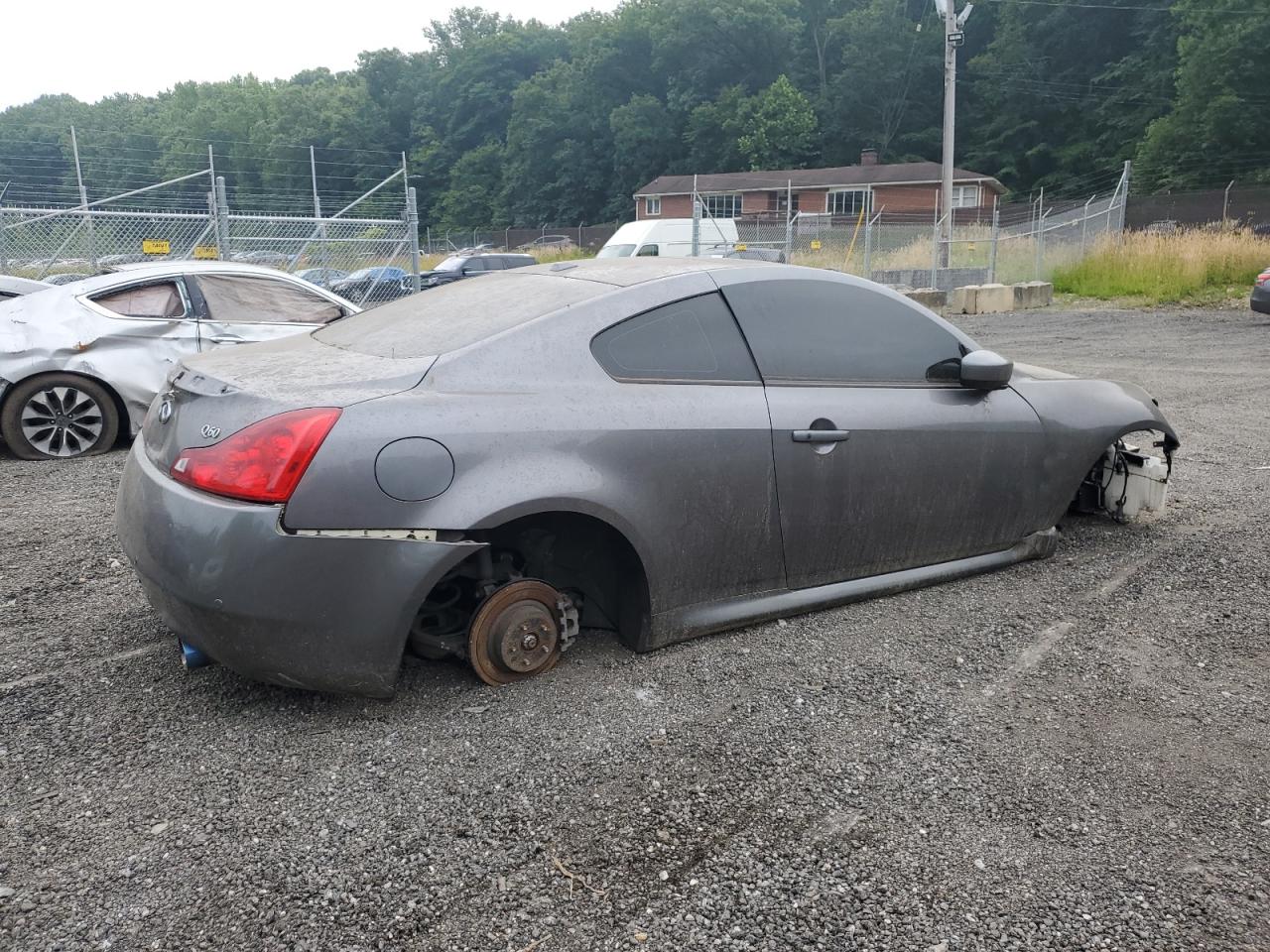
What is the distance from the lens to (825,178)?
65438mm

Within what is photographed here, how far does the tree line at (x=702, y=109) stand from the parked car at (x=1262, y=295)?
39.1 m

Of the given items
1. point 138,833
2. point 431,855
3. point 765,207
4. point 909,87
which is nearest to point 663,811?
point 431,855

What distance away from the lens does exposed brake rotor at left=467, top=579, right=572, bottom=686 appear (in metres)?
3.29

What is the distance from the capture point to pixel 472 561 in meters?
3.29

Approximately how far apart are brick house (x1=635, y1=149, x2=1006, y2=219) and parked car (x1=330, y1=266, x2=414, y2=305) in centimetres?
4407

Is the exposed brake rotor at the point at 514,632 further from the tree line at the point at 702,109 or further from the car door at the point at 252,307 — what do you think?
the tree line at the point at 702,109

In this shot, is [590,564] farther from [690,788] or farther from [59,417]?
[59,417]

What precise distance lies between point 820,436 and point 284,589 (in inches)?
77.8

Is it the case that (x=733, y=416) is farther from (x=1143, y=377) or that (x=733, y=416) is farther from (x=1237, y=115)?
(x=1237, y=115)

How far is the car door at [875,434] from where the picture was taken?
3.75 metres

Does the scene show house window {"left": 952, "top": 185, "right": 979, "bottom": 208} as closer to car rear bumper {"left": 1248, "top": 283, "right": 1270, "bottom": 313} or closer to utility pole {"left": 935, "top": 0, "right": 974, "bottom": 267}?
utility pole {"left": 935, "top": 0, "right": 974, "bottom": 267}

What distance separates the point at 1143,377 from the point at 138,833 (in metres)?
11.0

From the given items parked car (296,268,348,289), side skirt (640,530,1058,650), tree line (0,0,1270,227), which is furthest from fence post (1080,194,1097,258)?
tree line (0,0,1270,227)

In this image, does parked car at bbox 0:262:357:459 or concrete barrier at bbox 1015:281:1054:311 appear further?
concrete barrier at bbox 1015:281:1054:311
